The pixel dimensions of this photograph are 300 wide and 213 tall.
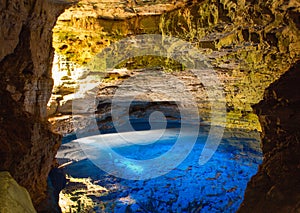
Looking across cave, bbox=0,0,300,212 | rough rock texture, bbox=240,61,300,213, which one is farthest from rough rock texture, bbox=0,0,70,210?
rough rock texture, bbox=240,61,300,213

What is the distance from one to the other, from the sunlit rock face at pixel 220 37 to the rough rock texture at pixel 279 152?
2.37ft

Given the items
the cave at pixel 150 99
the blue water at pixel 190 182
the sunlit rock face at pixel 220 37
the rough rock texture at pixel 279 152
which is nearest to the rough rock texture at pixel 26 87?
the cave at pixel 150 99

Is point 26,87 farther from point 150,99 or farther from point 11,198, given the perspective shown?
point 150,99

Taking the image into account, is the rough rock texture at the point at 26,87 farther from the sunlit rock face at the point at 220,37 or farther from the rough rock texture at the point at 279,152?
the rough rock texture at the point at 279,152

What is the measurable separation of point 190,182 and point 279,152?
544 centimetres

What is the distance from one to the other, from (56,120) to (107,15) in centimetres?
336

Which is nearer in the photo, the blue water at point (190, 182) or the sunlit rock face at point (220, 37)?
the sunlit rock face at point (220, 37)

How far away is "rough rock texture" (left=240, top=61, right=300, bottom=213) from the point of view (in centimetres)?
258

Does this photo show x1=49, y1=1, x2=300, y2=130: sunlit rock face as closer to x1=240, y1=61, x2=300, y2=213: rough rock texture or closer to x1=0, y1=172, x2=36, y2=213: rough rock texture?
x1=240, y1=61, x2=300, y2=213: rough rock texture

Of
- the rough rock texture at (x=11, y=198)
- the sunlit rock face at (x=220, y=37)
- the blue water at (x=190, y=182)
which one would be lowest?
the blue water at (x=190, y=182)

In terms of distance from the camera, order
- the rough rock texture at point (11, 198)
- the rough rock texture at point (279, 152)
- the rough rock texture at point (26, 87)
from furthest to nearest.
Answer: the rough rock texture at point (26, 87) → the rough rock texture at point (279, 152) → the rough rock texture at point (11, 198)

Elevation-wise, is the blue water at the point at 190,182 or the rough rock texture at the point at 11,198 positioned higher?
the rough rock texture at the point at 11,198

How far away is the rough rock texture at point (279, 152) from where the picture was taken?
258 centimetres

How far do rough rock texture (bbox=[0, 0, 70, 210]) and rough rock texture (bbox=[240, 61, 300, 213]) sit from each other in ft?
9.61
